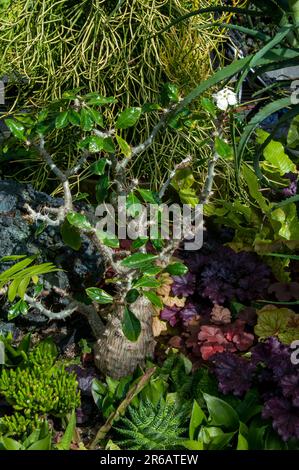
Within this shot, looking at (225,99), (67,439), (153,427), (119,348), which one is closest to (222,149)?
(225,99)

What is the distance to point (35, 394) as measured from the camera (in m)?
1.87

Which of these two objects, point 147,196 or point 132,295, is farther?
point 147,196

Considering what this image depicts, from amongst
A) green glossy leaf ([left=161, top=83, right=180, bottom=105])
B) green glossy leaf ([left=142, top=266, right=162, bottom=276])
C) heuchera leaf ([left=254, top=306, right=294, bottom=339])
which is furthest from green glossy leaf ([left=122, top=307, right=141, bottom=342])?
green glossy leaf ([left=161, top=83, right=180, bottom=105])

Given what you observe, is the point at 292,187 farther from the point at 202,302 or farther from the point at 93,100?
the point at 93,100

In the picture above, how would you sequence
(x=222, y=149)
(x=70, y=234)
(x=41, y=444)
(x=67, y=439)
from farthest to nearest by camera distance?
(x=70, y=234) < (x=222, y=149) < (x=67, y=439) < (x=41, y=444)

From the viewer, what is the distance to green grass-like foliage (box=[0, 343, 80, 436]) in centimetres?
186

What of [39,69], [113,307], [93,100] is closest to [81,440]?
[113,307]

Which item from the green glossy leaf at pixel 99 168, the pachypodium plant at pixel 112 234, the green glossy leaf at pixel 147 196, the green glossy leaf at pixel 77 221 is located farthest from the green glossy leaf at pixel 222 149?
the green glossy leaf at pixel 77 221

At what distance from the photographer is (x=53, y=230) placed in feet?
7.65

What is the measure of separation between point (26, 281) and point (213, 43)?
1.44m

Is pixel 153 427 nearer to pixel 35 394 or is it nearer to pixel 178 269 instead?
pixel 35 394

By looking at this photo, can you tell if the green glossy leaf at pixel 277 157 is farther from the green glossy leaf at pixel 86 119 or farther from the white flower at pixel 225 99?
the green glossy leaf at pixel 86 119

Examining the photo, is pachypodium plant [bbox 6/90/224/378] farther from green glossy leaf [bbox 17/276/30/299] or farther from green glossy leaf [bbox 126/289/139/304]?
Result: green glossy leaf [bbox 17/276/30/299]

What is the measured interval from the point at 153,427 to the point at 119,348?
359 mm
